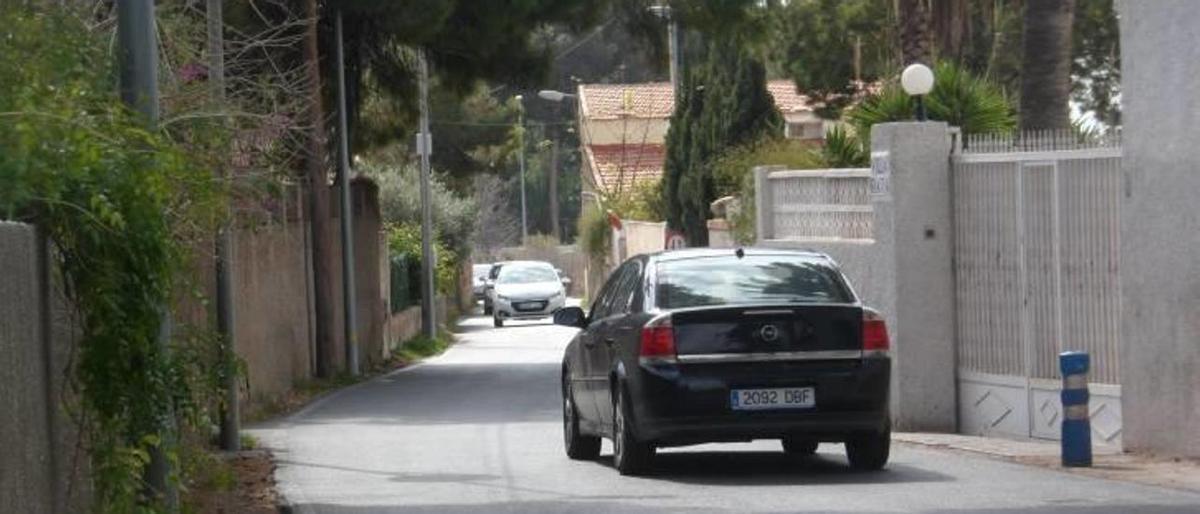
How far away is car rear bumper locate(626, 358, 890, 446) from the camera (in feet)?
44.3

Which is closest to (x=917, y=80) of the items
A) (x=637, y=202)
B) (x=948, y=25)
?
(x=948, y=25)

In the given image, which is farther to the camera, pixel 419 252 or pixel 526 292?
pixel 526 292

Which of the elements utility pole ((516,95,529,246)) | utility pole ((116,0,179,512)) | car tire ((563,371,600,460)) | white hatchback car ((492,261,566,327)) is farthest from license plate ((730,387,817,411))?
utility pole ((516,95,529,246))

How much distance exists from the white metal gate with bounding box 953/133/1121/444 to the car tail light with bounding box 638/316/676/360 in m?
3.94

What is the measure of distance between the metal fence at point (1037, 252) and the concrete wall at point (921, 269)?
0.15 m

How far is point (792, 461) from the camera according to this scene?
1556 cm

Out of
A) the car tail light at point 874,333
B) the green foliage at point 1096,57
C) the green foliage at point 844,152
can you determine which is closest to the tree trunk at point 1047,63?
the green foliage at point 844,152

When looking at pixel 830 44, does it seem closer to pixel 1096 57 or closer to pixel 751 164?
pixel 1096 57

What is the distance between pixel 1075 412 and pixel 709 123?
34169mm

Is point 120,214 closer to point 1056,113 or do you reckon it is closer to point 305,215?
point 1056,113

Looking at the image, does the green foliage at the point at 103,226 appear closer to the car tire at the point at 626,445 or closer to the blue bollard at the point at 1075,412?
the car tire at the point at 626,445

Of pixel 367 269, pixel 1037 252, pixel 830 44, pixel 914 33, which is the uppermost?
pixel 830 44

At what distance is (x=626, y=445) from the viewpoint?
14.2 metres

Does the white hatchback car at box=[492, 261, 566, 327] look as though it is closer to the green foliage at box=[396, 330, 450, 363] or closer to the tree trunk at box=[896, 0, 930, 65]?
the green foliage at box=[396, 330, 450, 363]
